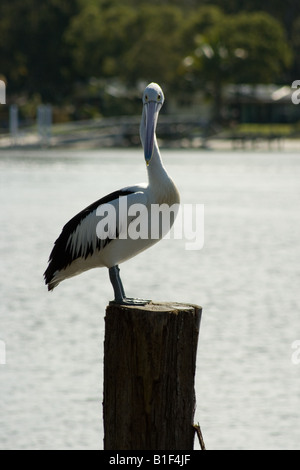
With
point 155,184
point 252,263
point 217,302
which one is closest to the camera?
point 155,184

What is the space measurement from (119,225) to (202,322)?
9.49 metres

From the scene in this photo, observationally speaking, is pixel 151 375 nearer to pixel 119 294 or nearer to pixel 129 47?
pixel 119 294

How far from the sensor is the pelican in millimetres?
5664

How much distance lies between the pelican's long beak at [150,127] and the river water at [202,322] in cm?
490

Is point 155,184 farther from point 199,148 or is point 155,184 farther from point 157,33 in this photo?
point 157,33

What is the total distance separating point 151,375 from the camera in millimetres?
4898

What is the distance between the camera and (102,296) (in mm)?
17469

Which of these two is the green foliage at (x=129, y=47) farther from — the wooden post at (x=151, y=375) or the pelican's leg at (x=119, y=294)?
the wooden post at (x=151, y=375)

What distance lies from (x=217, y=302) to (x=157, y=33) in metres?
55.4

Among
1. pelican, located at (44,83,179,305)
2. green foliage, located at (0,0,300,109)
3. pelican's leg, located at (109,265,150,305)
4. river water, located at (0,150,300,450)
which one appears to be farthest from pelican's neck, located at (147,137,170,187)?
green foliage, located at (0,0,300,109)

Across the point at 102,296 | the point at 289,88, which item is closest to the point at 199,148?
the point at 289,88

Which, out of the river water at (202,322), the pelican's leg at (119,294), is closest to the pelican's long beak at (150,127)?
the pelican's leg at (119,294)

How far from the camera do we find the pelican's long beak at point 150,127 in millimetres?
5617

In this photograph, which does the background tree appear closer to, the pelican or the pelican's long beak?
the pelican
